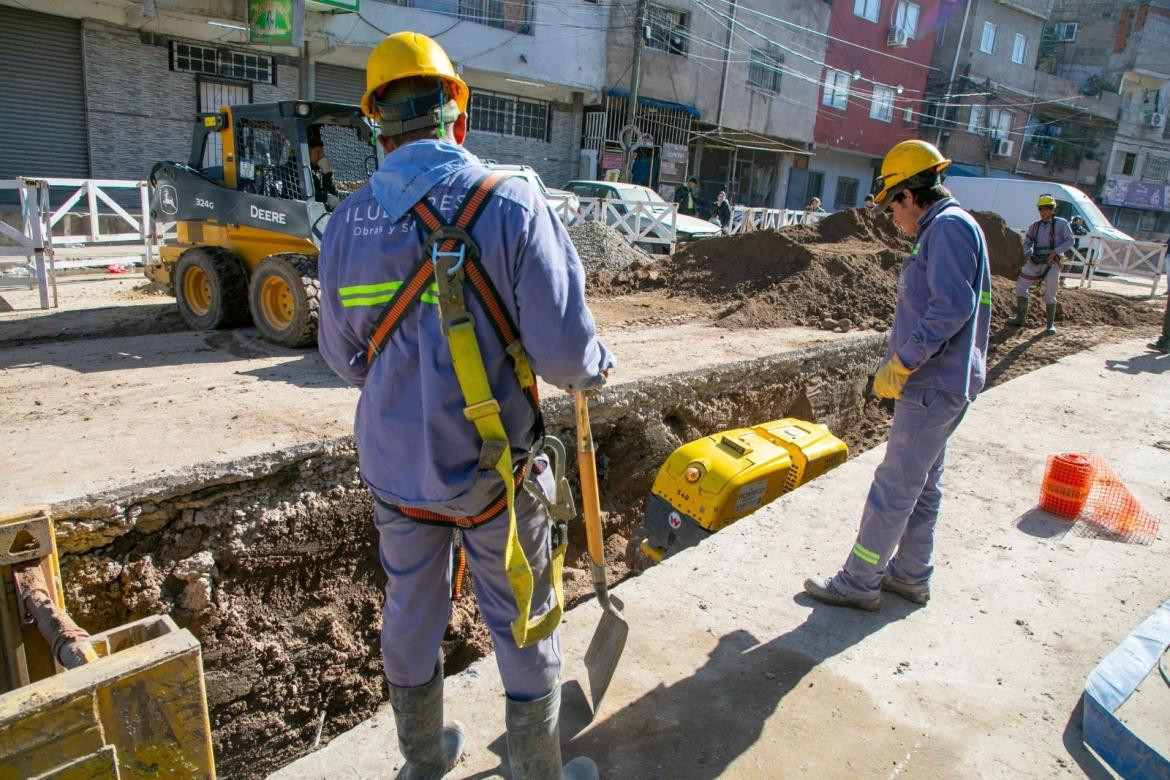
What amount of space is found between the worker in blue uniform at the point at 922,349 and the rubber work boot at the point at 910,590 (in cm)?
20

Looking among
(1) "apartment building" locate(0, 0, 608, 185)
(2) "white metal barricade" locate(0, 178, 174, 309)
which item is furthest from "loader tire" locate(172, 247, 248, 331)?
(1) "apartment building" locate(0, 0, 608, 185)

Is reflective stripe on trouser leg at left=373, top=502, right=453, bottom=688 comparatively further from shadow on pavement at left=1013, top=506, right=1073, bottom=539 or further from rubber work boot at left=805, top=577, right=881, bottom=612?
shadow on pavement at left=1013, top=506, right=1073, bottom=539

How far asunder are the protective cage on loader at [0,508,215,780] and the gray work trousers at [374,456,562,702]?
0.55 metres

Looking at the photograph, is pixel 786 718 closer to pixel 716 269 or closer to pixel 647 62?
pixel 716 269

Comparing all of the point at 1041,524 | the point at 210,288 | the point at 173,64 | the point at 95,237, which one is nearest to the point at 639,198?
the point at 173,64

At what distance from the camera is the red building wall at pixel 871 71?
31.4 m

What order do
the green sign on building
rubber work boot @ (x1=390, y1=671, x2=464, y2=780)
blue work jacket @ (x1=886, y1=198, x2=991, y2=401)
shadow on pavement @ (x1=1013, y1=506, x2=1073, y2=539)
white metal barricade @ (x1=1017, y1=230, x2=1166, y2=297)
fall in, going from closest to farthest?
rubber work boot @ (x1=390, y1=671, x2=464, y2=780) < blue work jacket @ (x1=886, y1=198, x2=991, y2=401) < shadow on pavement @ (x1=1013, y1=506, x2=1073, y2=539) < the green sign on building < white metal barricade @ (x1=1017, y1=230, x2=1166, y2=297)

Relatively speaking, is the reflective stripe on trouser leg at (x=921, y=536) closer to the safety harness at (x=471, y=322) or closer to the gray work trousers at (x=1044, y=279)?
the safety harness at (x=471, y=322)

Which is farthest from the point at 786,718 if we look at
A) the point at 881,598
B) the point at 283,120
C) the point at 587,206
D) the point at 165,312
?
the point at 587,206

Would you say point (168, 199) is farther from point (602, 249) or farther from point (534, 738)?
point (534, 738)

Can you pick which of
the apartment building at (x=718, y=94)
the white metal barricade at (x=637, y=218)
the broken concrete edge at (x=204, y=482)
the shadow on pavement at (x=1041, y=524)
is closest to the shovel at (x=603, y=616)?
the broken concrete edge at (x=204, y=482)

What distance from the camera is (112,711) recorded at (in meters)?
1.60

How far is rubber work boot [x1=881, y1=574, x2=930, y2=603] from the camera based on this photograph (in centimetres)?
356

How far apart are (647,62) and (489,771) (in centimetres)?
2485
